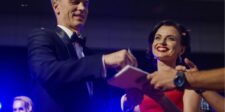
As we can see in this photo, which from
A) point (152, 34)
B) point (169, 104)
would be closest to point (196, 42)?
point (152, 34)

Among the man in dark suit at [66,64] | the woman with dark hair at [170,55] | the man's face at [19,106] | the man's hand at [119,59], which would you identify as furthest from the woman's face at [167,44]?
the man's face at [19,106]

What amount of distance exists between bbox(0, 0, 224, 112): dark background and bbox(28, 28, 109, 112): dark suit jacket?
4.52m

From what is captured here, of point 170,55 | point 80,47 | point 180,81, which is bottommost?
point 170,55

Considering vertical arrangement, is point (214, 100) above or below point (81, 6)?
below

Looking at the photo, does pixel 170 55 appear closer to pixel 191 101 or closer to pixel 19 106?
pixel 191 101

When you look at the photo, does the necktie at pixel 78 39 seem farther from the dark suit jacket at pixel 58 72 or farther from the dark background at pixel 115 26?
the dark background at pixel 115 26

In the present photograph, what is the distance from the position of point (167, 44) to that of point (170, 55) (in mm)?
67

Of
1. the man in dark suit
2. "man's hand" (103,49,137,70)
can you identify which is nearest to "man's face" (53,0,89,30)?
the man in dark suit

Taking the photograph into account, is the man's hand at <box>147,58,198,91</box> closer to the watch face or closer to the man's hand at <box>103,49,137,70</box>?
the watch face

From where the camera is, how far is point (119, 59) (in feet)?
4.61

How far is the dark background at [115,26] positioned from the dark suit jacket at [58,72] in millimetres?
4521

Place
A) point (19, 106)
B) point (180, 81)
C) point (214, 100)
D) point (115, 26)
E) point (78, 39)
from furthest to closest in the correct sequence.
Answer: point (115, 26) → point (19, 106) → point (214, 100) → point (78, 39) → point (180, 81)

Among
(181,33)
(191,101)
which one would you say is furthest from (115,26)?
(191,101)

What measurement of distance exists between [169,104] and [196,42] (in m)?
5.47
